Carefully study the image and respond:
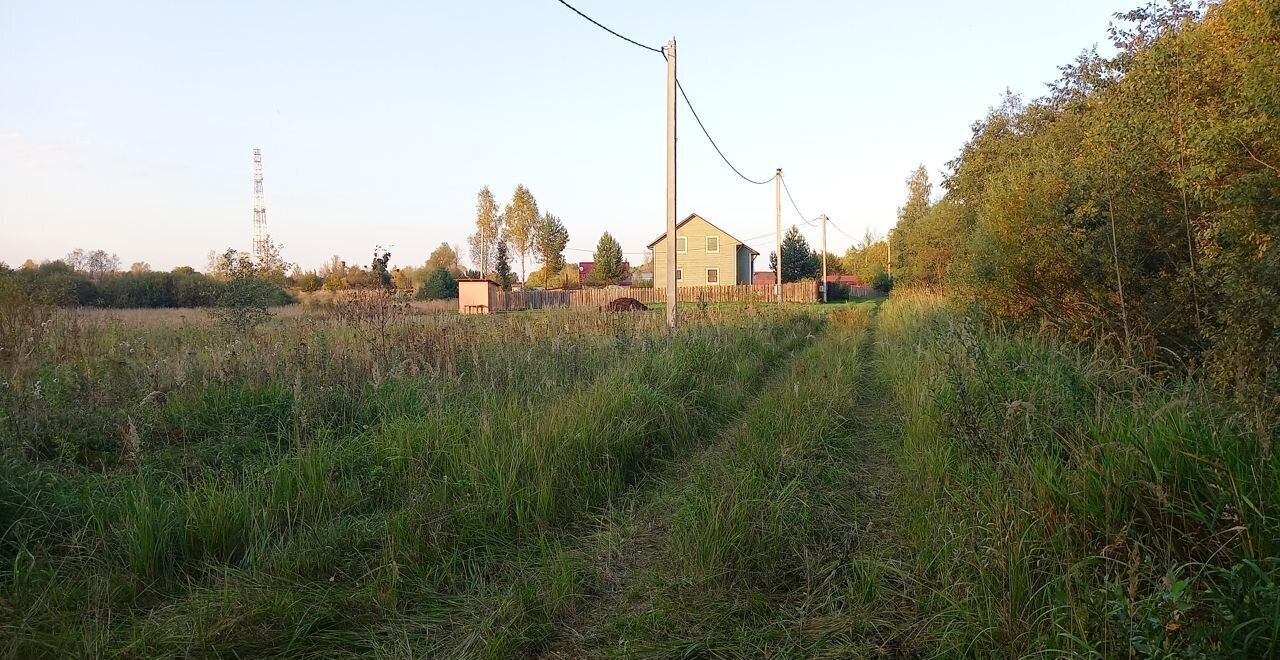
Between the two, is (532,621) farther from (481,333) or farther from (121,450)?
(481,333)

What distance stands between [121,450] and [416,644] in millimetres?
3597

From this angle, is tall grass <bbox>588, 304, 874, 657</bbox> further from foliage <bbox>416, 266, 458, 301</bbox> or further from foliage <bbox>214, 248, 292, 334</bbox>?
foliage <bbox>416, 266, 458, 301</bbox>

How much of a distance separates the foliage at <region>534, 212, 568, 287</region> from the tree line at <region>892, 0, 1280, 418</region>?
5111 cm

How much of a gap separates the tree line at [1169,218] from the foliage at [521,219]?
4821cm

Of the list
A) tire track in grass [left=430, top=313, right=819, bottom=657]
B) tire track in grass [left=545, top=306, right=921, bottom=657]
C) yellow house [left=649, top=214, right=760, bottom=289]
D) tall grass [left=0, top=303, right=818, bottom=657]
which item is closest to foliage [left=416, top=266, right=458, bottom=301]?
yellow house [left=649, top=214, right=760, bottom=289]

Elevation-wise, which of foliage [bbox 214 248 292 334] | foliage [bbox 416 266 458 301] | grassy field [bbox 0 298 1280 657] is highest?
foliage [bbox 416 266 458 301]

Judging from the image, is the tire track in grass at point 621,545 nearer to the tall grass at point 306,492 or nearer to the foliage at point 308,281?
the tall grass at point 306,492

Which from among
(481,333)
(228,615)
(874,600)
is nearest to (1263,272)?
(874,600)

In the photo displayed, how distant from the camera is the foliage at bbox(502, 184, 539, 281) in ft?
185

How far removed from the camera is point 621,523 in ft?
12.7

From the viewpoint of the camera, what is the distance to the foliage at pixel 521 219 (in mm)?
56375

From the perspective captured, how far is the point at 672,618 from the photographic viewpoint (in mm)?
2699

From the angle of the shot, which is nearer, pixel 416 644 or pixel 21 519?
pixel 416 644

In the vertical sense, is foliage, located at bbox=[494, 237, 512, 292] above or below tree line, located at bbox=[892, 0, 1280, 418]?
above
